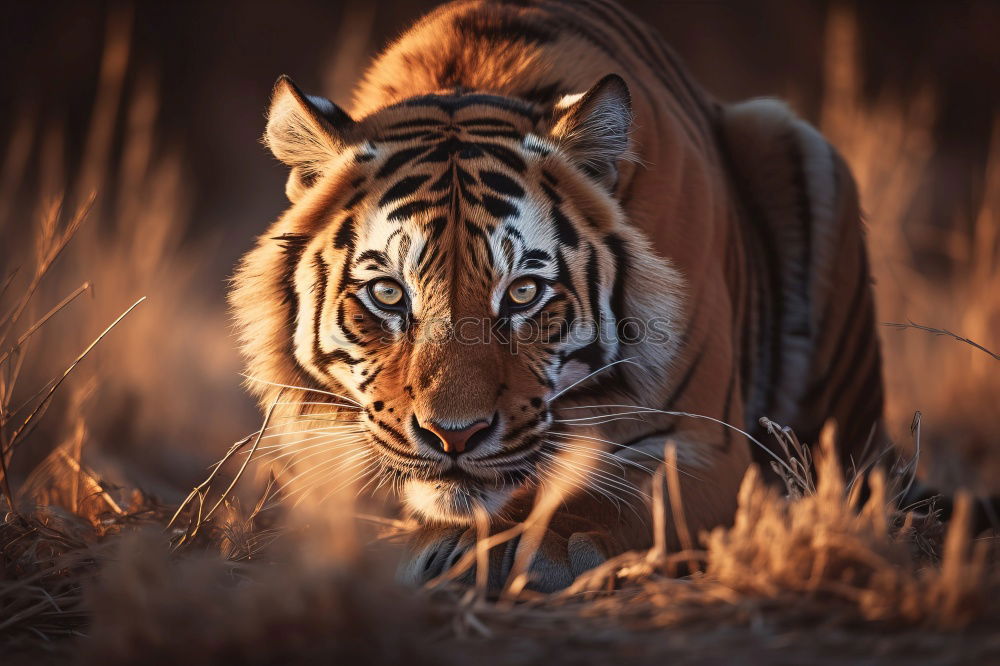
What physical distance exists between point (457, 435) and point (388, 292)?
1.24 ft

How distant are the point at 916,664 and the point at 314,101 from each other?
1.77 m

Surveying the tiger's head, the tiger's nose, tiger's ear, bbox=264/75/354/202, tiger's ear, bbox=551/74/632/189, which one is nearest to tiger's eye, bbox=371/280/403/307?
the tiger's head

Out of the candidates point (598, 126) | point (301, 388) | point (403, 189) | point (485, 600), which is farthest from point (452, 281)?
point (485, 600)

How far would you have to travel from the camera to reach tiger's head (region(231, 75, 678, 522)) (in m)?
2.06

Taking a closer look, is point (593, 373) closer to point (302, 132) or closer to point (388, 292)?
point (388, 292)

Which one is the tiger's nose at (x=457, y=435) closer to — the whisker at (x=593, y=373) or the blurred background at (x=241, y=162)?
the whisker at (x=593, y=373)

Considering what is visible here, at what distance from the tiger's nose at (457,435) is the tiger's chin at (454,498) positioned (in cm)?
13

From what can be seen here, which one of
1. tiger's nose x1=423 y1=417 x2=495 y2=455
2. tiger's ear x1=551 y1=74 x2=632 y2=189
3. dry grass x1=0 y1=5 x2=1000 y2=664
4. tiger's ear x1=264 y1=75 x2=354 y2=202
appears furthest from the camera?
tiger's ear x1=264 y1=75 x2=354 y2=202

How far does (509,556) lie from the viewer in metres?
2.11

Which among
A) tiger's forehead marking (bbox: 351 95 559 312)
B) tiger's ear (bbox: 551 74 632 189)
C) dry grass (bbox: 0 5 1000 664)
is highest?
tiger's ear (bbox: 551 74 632 189)

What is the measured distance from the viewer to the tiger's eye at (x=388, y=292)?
2.15 meters

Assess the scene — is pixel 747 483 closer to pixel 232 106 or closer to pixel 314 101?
pixel 314 101

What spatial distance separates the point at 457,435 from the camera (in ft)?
6.47

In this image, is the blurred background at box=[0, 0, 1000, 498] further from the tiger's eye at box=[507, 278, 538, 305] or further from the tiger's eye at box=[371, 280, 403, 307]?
the tiger's eye at box=[507, 278, 538, 305]
